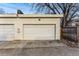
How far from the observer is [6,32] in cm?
1517

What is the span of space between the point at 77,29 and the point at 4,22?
7096mm

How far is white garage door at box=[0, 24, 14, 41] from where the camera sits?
15148mm

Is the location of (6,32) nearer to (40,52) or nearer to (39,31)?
(39,31)

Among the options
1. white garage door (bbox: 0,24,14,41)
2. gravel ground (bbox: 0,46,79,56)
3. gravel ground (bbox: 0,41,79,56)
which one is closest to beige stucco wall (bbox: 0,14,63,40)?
white garage door (bbox: 0,24,14,41)

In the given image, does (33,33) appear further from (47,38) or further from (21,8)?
(21,8)

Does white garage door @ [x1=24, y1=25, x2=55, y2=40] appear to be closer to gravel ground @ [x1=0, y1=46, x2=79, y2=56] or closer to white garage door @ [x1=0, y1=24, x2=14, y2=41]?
white garage door @ [x1=0, y1=24, x2=14, y2=41]

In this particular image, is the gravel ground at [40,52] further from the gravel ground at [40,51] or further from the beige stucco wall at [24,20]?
the beige stucco wall at [24,20]

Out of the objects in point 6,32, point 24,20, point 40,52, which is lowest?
point 40,52

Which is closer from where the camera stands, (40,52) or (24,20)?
(40,52)

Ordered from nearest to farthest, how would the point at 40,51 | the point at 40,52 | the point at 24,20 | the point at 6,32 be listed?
the point at 40,52, the point at 40,51, the point at 6,32, the point at 24,20

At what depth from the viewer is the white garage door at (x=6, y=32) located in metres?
15.1

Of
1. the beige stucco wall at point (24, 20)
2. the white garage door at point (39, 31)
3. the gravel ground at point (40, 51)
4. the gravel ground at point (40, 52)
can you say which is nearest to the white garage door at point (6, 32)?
the beige stucco wall at point (24, 20)

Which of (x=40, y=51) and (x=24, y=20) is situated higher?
(x=24, y=20)

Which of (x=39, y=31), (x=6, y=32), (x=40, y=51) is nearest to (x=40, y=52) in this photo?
(x=40, y=51)
